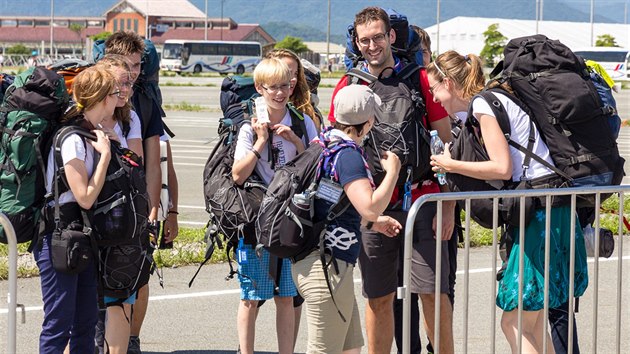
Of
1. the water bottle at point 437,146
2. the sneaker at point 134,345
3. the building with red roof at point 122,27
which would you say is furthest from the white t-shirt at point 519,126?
the building with red roof at point 122,27

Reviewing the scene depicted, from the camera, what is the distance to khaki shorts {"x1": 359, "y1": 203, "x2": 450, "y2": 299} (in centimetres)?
575

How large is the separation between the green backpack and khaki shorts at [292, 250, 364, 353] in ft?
4.47

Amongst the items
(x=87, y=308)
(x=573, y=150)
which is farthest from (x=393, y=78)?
(x=87, y=308)

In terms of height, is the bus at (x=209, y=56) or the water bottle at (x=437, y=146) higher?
the bus at (x=209, y=56)

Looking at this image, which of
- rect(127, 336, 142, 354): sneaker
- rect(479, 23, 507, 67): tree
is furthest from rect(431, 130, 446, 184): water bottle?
rect(479, 23, 507, 67): tree

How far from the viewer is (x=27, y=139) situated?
194 inches

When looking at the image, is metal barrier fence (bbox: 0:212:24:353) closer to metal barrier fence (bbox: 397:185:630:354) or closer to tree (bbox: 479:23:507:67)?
metal barrier fence (bbox: 397:185:630:354)

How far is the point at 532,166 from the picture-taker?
204 inches

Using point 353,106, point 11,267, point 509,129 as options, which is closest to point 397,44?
point 509,129

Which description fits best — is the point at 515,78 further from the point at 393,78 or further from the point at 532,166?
the point at 393,78

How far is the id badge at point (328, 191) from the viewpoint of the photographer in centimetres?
482

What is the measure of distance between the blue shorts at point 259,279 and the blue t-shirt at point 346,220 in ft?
2.72

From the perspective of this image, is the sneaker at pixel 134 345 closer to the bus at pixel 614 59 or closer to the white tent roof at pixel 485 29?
the bus at pixel 614 59

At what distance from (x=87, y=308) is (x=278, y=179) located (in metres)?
1.17
